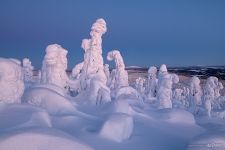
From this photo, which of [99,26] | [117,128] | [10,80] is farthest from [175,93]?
[10,80]

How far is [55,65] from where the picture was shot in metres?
19.8

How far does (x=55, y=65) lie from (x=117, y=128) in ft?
35.2

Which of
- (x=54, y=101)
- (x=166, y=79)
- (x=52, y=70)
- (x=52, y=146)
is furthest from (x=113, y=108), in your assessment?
(x=166, y=79)

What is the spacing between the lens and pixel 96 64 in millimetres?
22578

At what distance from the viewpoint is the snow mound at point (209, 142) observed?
7883mm

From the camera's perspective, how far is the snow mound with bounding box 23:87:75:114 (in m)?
11.8

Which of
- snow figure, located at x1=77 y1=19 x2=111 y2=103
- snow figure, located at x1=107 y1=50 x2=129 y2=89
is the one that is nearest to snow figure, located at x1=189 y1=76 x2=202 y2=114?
snow figure, located at x1=107 y1=50 x2=129 y2=89

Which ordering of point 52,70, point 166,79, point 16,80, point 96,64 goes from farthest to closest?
1. point 166,79
2. point 96,64
3. point 52,70
4. point 16,80

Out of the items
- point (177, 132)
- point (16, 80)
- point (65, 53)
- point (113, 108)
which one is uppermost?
point (65, 53)

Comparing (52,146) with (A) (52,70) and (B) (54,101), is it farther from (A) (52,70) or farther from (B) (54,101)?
(A) (52,70)

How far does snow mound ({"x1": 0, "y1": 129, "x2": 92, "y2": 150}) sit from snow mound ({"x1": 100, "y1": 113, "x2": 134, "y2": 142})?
256 centimetres

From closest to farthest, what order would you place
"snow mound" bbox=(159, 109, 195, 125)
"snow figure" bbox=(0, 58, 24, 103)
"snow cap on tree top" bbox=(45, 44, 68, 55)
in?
1. "snow figure" bbox=(0, 58, 24, 103)
2. "snow mound" bbox=(159, 109, 195, 125)
3. "snow cap on tree top" bbox=(45, 44, 68, 55)

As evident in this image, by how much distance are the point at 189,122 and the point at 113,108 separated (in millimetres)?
3010

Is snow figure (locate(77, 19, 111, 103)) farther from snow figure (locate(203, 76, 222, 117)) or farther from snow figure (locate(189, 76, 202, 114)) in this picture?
snow figure (locate(203, 76, 222, 117))
